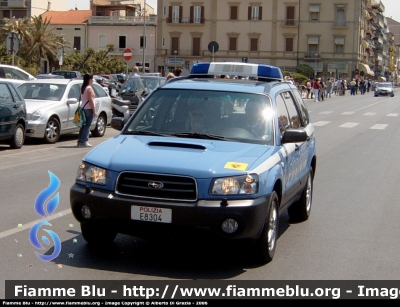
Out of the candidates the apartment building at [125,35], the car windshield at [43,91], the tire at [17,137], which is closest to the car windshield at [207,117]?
the tire at [17,137]

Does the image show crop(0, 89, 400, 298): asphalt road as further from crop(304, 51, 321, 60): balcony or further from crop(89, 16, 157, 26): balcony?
crop(89, 16, 157, 26): balcony

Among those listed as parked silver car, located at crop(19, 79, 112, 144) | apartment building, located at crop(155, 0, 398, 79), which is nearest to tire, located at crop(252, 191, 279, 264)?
parked silver car, located at crop(19, 79, 112, 144)

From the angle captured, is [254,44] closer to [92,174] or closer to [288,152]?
[288,152]

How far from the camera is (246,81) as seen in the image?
27.4ft

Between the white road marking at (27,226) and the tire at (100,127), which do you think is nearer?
the white road marking at (27,226)

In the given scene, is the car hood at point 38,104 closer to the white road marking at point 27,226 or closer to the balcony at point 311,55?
the white road marking at point 27,226

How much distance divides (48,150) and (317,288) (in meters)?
11.5

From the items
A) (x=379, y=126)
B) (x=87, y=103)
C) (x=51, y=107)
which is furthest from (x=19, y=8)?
(x=87, y=103)

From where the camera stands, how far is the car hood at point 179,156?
248 inches

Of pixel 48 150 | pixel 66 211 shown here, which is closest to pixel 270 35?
pixel 48 150

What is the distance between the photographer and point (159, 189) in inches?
248

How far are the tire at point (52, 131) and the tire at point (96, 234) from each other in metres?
10.9

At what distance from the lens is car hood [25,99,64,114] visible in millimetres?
17719

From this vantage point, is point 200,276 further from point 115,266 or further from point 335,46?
point 335,46
